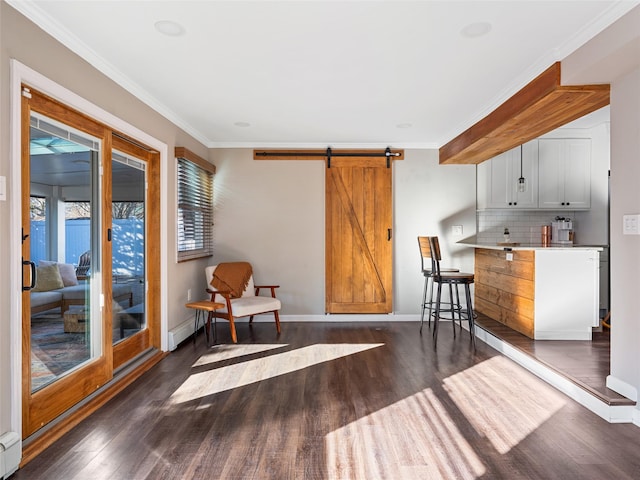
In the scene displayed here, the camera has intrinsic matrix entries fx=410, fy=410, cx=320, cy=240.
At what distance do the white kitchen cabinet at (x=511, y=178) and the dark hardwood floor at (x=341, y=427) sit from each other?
2.54 metres

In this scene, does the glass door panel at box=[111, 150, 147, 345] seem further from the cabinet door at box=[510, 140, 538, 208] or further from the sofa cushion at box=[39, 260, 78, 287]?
the cabinet door at box=[510, 140, 538, 208]

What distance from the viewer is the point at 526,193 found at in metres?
5.68

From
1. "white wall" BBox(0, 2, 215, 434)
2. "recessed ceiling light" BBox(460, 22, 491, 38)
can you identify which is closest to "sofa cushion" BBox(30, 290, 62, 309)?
"white wall" BBox(0, 2, 215, 434)

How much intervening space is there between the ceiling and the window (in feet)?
1.87

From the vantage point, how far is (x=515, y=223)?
588 centimetres

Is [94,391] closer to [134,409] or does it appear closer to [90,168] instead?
[134,409]

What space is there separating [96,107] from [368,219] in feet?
12.0

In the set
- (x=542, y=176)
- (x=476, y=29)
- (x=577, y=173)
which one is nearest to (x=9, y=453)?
(x=476, y=29)

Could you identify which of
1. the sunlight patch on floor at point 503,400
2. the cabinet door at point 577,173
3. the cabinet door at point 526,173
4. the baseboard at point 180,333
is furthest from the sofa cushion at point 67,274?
the cabinet door at point 577,173

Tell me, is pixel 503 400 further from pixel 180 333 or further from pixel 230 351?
pixel 180 333

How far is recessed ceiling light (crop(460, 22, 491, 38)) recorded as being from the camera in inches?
98.0

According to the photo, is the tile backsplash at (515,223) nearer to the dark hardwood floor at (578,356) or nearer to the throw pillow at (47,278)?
the dark hardwood floor at (578,356)

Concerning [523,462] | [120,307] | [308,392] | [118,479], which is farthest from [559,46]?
[120,307]

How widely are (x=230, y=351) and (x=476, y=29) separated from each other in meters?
3.52
